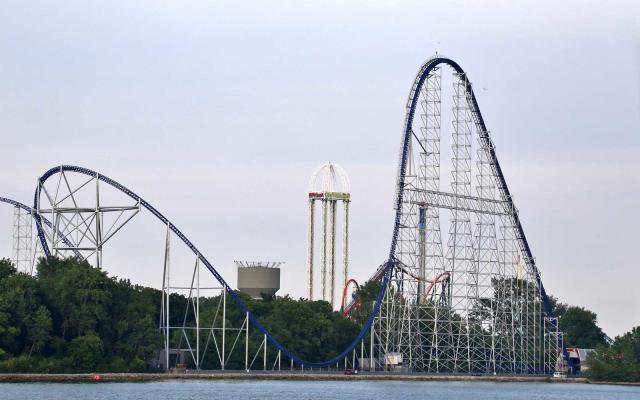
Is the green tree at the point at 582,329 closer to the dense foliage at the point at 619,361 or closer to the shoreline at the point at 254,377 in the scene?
the dense foliage at the point at 619,361

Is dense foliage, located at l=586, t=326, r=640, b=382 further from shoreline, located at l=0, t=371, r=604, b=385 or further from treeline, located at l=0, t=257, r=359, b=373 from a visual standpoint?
treeline, located at l=0, t=257, r=359, b=373

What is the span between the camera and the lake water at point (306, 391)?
249 ft

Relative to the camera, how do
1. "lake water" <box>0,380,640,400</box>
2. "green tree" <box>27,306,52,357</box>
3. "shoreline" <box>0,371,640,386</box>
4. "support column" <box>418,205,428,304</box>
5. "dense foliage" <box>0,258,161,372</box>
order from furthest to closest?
"support column" <box>418,205,428,304</box>
"green tree" <box>27,306,52,357</box>
"dense foliage" <box>0,258,161,372</box>
"shoreline" <box>0,371,640,386</box>
"lake water" <box>0,380,640,400</box>

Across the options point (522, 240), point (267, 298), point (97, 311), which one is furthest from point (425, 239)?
point (267, 298)

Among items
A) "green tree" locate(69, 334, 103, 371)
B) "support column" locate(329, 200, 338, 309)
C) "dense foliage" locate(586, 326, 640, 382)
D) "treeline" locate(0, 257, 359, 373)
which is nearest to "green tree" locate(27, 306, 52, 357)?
"treeline" locate(0, 257, 359, 373)

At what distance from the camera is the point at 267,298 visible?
129000mm

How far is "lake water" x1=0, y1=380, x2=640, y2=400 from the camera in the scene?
75750 millimetres

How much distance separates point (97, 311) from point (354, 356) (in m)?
20.5

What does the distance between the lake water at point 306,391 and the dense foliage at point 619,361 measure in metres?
7.44

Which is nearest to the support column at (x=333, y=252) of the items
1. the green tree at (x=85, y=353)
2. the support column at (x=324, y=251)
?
the support column at (x=324, y=251)

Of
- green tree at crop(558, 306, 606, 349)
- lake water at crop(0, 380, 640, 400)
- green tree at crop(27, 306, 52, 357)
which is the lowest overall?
lake water at crop(0, 380, 640, 400)

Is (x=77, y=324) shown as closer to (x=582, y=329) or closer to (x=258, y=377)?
(x=258, y=377)

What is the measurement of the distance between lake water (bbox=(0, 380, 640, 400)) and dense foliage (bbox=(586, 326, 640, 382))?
7437mm

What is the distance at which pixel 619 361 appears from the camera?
4402 inches
